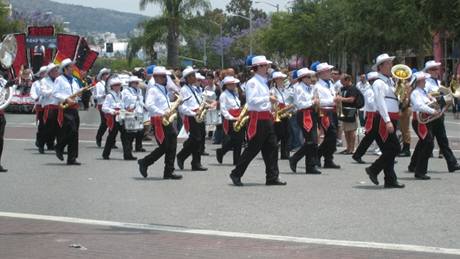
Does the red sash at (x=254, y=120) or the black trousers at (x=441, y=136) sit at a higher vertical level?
the red sash at (x=254, y=120)

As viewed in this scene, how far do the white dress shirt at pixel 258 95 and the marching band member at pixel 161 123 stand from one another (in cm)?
163

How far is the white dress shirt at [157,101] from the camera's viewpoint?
48.4 feet

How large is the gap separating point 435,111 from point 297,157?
94.6 inches

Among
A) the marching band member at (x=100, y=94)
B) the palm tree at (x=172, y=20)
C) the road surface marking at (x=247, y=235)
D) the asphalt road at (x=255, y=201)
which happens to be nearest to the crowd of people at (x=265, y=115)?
the marching band member at (x=100, y=94)

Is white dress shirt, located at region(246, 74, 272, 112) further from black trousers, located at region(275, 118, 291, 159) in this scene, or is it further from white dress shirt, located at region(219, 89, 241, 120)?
black trousers, located at region(275, 118, 291, 159)

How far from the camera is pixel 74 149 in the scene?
1725 cm

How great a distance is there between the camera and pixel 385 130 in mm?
13328

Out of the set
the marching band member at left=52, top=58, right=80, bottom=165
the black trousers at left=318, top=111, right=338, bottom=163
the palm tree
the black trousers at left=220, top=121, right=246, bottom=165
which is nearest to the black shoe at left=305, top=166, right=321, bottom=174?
the black trousers at left=318, top=111, right=338, bottom=163

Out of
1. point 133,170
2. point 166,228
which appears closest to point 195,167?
point 133,170

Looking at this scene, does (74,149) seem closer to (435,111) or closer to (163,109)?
(163,109)

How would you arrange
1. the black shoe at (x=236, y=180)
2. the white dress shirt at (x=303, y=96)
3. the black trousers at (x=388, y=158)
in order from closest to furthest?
1. the black trousers at (x=388, y=158)
2. the black shoe at (x=236, y=180)
3. the white dress shirt at (x=303, y=96)

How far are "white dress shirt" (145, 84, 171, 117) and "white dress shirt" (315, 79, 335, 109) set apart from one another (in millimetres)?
2982

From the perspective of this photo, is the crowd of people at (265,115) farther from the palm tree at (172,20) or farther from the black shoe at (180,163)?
the palm tree at (172,20)

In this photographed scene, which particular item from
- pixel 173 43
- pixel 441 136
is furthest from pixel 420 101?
pixel 173 43
